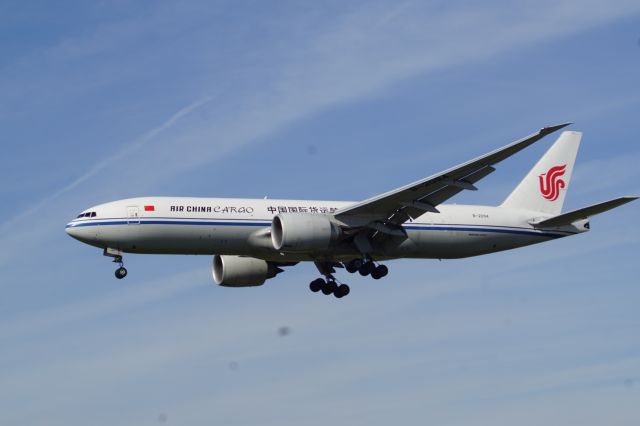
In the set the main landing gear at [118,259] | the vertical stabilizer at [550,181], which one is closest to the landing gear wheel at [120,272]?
the main landing gear at [118,259]

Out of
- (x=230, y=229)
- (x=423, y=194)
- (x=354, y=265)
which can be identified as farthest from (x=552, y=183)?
(x=230, y=229)

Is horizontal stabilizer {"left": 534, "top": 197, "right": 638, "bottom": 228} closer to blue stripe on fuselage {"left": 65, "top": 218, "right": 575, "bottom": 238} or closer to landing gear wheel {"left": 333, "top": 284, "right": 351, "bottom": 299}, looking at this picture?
blue stripe on fuselage {"left": 65, "top": 218, "right": 575, "bottom": 238}

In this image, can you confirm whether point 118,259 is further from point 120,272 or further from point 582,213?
point 582,213

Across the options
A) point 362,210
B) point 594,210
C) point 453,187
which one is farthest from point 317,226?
point 594,210

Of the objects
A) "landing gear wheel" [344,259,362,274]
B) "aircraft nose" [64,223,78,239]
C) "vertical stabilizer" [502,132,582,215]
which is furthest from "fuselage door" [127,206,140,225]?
"vertical stabilizer" [502,132,582,215]

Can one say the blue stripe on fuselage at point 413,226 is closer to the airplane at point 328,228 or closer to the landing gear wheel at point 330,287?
the airplane at point 328,228

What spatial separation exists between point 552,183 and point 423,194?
1075 cm

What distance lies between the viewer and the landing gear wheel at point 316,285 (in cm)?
5319

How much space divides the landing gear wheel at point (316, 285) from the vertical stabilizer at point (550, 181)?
30.4 feet

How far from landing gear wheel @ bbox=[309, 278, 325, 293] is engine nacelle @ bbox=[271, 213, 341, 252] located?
5.53m

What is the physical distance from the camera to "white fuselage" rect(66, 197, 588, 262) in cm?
4694

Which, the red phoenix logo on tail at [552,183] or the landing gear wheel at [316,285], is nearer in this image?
the landing gear wheel at [316,285]

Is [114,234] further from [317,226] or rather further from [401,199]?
[401,199]

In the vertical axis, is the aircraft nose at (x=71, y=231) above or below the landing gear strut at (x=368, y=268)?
above
